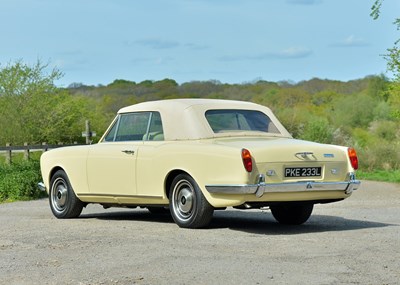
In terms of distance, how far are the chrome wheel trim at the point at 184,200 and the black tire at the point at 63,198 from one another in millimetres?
2399

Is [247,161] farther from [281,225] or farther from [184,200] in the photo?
[281,225]

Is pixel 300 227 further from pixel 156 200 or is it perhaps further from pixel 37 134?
pixel 37 134

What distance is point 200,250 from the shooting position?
1011 cm

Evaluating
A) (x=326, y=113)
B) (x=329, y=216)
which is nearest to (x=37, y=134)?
(x=326, y=113)

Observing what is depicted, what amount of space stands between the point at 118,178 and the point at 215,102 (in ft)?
5.59

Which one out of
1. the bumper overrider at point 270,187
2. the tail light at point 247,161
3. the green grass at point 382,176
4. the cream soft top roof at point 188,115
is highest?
the cream soft top roof at point 188,115

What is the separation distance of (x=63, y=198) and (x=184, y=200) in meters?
2.86

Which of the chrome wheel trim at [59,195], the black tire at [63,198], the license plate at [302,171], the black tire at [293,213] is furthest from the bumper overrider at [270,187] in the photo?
the chrome wheel trim at [59,195]

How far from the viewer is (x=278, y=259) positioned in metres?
9.46

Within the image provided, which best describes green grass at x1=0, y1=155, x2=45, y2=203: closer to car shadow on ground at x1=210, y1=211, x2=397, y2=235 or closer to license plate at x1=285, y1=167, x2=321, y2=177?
car shadow on ground at x1=210, y1=211, x2=397, y2=235

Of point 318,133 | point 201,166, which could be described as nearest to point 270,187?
point 201,166

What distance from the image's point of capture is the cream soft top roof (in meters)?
12.7

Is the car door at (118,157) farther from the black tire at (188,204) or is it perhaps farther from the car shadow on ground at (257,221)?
the black tire at (188,204)

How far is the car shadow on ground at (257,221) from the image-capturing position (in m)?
12.5
